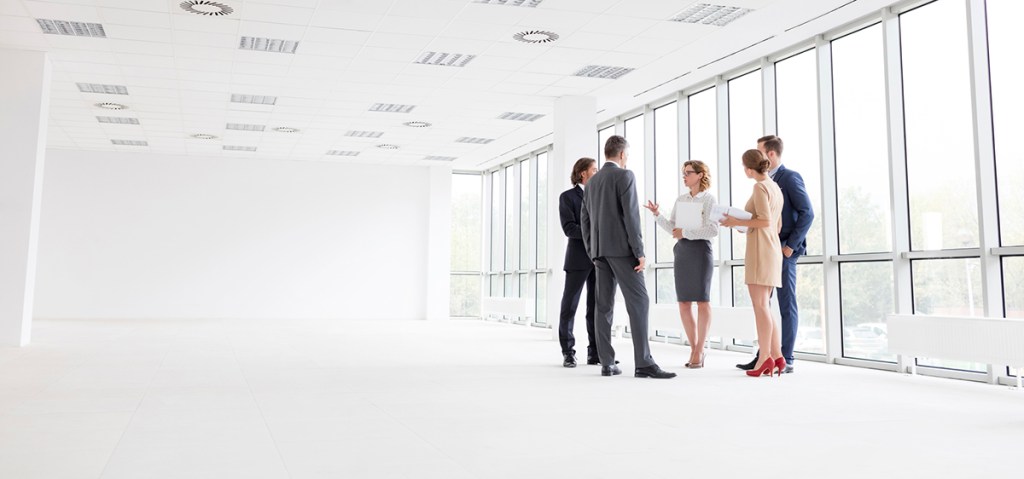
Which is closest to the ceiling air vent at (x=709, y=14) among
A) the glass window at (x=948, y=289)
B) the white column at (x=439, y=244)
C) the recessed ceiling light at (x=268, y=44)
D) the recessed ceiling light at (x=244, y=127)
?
the glass window at (x=948, y=289)

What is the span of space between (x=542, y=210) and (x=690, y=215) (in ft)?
30.7

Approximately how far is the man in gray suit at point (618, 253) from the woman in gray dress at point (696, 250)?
1.85ft

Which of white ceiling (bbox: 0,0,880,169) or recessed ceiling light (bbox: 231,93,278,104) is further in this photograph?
recessed ceiling light (bbox: 231,93,278,104)

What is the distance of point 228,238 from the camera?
1620 centimetres

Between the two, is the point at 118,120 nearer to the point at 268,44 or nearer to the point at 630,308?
the point at 268,44

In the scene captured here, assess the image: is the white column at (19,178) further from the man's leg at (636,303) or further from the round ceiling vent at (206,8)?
the man's leg at (636,303)

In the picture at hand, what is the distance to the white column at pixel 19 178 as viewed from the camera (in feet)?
28.3

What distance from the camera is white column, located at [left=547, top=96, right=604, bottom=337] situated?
418 inches

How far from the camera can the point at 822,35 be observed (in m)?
8.20

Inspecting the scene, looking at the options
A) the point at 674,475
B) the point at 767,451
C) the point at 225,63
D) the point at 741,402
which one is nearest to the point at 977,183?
the point at 741,402

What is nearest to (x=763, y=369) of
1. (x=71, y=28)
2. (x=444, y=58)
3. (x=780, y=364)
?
(x=780, y=364)

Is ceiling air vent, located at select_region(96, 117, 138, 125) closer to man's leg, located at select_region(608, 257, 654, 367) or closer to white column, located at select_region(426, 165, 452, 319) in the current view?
white column, located at select_region(426, 165, 452, 319)

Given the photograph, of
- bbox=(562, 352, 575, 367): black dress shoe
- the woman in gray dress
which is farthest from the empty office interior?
the woman in gray dress

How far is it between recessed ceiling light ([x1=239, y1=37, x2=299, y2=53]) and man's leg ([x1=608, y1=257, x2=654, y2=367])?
4885 mm
